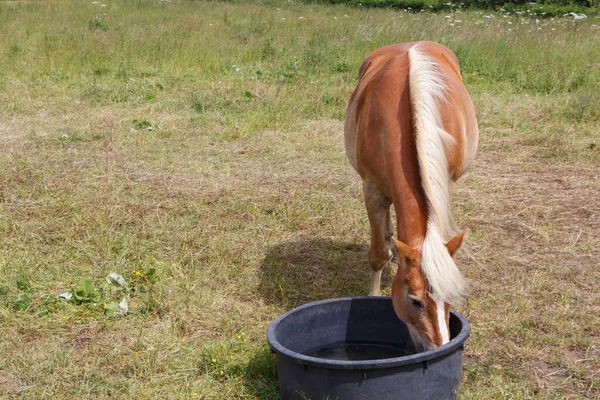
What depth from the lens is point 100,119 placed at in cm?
750

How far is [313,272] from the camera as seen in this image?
169 inches

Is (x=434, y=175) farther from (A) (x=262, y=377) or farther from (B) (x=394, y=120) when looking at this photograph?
(A) (x=262, y=377)

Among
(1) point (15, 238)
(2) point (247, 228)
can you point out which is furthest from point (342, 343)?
(1) point (15, 238)

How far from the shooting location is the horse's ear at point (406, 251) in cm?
265

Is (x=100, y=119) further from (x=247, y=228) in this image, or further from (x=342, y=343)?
(x=342, y=343)

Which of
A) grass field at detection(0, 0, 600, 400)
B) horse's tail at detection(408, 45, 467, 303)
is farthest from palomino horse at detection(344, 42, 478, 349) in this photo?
grass field at detection(0, 0, 600, 400)

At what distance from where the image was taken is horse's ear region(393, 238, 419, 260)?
2.65 meters

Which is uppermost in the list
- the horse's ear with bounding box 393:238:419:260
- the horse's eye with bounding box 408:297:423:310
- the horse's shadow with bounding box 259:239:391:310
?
the horse's ear with bounding box 393:238:419:260

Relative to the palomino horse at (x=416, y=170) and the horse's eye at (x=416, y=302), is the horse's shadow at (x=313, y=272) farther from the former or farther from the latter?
the horse's eye at (x=416, y=302)

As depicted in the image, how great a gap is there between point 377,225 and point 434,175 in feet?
2.74

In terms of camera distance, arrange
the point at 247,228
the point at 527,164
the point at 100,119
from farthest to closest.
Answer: the point at 100,119 → the point at 527,164 → the point at 247,228

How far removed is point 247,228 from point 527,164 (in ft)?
9.38

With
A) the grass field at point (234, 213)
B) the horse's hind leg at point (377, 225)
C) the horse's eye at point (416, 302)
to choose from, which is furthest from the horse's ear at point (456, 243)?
the horse's hind leg at point (377, 225)

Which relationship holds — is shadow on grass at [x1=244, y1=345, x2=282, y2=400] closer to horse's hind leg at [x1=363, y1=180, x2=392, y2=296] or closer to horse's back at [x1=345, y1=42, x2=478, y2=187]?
horse's hind leg at [x1=363, y1=180, x2=392, y2=296]
